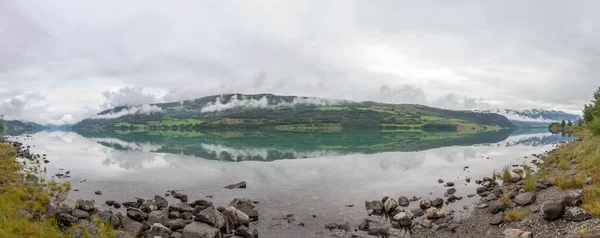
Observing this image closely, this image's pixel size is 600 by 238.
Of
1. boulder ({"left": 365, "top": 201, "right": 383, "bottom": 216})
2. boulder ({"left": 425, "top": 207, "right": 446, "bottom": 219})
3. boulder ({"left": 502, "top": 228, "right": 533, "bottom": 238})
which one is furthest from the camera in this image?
boulder ({"left": 365, "top": 201, "right": 383, "bottom": 216})

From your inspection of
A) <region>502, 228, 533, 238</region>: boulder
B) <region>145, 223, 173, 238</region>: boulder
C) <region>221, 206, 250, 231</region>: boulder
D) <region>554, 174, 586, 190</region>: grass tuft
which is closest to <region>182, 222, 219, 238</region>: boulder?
<region>145, 223, 173, 238</region>: boulder

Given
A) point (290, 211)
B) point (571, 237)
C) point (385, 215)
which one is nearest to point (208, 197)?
point (290, 211)

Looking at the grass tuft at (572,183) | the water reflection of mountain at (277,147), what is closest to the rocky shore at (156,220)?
the grass tuft at (572,183)

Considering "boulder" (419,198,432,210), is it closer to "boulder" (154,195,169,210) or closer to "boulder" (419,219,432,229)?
"boulder" (419,219,432,229)

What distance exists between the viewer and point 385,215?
76.6 feet

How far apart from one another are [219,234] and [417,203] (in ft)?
51.9

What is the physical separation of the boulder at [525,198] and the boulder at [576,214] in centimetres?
442

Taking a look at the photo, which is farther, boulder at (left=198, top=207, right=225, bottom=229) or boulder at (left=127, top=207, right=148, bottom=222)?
boulder at (left=127, top=207, right=148, bottom=222)

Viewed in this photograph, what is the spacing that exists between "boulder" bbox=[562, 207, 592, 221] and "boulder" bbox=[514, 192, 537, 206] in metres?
4.42

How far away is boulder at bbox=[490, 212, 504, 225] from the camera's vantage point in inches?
734

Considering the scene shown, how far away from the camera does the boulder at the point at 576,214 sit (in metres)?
14.6

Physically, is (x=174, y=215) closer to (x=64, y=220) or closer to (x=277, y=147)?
(x=64, y=220)

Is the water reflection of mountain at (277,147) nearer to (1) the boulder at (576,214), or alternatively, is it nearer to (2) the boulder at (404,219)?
(2) the boulder at (404,219)

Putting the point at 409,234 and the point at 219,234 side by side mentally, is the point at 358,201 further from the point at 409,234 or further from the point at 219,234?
the point at 219,234
